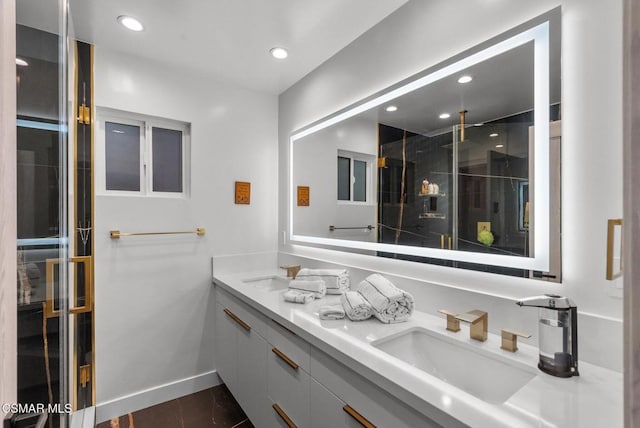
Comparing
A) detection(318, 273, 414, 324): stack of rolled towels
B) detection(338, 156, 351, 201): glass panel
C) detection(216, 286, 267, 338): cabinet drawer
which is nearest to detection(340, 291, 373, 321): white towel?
detection(318, 273, 414, 324): stack of rolled towels

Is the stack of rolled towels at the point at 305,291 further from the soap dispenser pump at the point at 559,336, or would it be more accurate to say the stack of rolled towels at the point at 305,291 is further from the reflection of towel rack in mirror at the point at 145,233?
the soap dispenser pump at the point at 559,336

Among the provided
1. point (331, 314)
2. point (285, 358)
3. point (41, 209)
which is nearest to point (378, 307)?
point (331, 314)

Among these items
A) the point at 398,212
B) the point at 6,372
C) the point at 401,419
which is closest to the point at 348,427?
the point at 401,419

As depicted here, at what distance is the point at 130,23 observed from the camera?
174cm

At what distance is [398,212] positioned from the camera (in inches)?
67.7

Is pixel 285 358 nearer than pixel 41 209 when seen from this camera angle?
No

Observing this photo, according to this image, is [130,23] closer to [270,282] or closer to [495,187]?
[270,282]

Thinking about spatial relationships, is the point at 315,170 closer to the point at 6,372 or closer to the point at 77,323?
the point at 77,323

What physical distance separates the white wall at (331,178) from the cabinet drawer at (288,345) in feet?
2.51

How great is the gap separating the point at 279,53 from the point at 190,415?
252cm

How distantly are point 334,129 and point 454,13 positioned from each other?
100 centimetres

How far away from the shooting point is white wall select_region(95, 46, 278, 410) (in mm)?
2016

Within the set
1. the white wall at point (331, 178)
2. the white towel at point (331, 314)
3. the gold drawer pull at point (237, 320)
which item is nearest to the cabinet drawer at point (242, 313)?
the gold drawer pull at point (237, 320)

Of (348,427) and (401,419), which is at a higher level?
(401,419)
